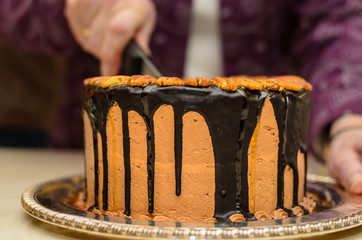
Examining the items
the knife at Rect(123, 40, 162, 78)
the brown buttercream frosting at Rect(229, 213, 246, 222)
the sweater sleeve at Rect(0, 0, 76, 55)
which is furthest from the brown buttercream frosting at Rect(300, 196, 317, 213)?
the sweater sleeve at Rect(0, 0, 76, 55)

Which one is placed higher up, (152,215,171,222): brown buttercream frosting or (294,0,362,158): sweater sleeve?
(294,0,362,158): sweater sleeve

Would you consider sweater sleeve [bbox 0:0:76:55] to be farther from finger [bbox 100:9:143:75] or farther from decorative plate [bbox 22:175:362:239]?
decorative plate [bbox 22:175:362:239]

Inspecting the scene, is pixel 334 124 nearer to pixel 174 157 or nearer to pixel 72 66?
pixel 174 157

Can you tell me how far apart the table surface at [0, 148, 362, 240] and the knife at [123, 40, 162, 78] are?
37 cm

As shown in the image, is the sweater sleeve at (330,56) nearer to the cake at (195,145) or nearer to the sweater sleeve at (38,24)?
the cake at (195,145)

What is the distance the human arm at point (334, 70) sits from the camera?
39.0 inches

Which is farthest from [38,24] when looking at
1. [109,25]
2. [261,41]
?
[261,41]

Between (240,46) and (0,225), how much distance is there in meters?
1.05

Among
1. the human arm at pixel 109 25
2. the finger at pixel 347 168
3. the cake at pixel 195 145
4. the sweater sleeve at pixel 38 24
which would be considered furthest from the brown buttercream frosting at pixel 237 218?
the sweater sleeve at pixel 38 24

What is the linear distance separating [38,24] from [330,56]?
0.94 m

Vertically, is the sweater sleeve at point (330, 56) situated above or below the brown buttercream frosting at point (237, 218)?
above

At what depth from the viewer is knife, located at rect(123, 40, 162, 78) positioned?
2.98 ft

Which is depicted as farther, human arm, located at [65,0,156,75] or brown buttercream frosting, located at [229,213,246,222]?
human arm, located at [65,0,156,75]

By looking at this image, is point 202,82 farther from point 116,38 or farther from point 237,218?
point 116,38
